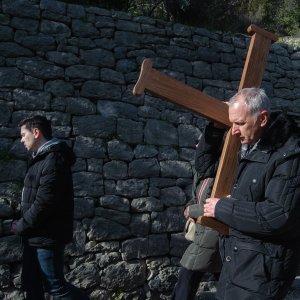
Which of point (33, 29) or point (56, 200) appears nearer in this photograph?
point (56, 200)

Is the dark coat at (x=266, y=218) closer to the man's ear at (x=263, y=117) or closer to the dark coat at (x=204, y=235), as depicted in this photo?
the man's ear at (x=263, y=117)

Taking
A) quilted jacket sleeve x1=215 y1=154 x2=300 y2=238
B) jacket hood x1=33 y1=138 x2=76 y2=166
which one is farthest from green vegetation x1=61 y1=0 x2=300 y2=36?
quilted jacket sleeve x1=215 y1=154 x2=300 y2=238

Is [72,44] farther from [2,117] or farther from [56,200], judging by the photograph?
[56,200]

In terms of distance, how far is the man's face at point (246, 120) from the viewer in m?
2.08

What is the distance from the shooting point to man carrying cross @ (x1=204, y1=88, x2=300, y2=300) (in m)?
1.98

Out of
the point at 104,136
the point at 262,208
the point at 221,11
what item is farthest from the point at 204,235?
the point at 221,11

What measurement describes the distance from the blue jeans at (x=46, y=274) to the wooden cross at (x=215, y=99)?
1296mm

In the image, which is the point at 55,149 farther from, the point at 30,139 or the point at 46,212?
the point at 46,212

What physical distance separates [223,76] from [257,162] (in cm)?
354

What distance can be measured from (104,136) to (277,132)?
8.99ft

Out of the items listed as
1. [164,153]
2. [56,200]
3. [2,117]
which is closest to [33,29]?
[2,117]

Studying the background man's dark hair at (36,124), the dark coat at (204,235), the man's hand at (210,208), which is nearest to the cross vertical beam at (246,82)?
the man's hand at (210,208)

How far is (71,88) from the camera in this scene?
15.1ft

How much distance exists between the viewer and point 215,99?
238 centimetres
